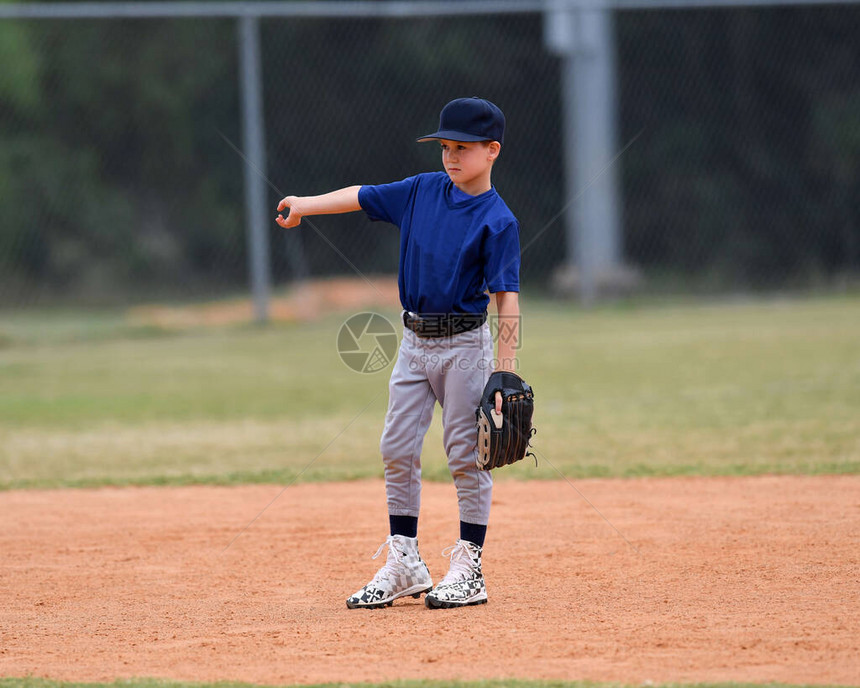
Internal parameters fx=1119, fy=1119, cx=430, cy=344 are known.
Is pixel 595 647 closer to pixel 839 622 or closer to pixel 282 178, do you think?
pixel 839 622

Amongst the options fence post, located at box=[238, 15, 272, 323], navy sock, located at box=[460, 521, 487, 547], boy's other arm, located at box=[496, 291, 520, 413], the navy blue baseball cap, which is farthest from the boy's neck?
fence post, located at box=[238, 15, 272, 323]

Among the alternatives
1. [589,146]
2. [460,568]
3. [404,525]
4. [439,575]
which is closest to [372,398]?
[439,575]

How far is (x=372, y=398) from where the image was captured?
30.0 ft

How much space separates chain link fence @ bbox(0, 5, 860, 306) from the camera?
15.4m

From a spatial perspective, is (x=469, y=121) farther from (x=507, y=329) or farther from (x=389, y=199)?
(x=507, y=329)

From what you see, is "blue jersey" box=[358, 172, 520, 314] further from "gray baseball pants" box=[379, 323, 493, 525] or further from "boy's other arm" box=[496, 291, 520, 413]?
"gray baseball pants" box=[379, 323, 493, 525]

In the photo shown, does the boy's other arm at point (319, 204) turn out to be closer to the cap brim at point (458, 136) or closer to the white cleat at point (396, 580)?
the cap brim at point (458, 136)

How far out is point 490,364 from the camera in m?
3.90

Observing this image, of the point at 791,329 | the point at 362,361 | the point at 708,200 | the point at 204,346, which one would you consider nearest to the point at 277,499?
the point at 362,361

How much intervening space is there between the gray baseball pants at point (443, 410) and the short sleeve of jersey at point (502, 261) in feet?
0.77

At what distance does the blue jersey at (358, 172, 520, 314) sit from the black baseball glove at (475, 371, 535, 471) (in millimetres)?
287

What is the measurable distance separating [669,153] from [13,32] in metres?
10.1
